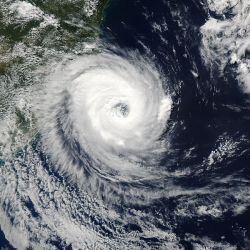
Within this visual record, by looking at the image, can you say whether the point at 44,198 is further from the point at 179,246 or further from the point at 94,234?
the point at 179,246

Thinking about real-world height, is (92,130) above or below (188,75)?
below

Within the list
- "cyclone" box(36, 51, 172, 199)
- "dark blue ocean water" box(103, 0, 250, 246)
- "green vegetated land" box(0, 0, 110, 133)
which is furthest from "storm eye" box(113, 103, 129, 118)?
"green vegetated land" box(0, 0, 110, 133)

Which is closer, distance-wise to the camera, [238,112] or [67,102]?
[238,112]

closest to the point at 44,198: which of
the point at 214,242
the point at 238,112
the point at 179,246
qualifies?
the point at 179,246

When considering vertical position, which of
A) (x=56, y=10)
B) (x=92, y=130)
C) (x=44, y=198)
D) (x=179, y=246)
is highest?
(x=56, y=10)

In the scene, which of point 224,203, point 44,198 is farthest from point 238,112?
point 44,198

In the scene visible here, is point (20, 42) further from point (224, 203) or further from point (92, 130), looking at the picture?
point (224, 203)
